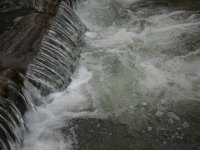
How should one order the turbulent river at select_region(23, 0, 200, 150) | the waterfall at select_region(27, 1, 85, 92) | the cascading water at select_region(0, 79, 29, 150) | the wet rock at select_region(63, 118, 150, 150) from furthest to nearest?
the waterfall at select_region(27, 1, 85, 92) < the turbulent river at select_region(23, 0, 200, 150) < the wet rock at select_region(63, 118, 150, 150) < the cascading water at select_region(0, 79, 29, 150)

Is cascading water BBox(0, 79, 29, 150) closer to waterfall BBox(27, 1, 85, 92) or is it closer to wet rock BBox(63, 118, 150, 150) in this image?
waterfall BBox(27, 1, 85, 92)

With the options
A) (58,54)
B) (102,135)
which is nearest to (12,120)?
(102,135)

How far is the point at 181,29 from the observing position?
6.91m

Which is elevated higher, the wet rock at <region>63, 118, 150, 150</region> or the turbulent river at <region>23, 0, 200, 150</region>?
the wet rock at <region>63, 118, 150, 150</region>

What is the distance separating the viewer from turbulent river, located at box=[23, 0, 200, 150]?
4.67 metres

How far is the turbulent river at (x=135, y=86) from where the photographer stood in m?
4.67

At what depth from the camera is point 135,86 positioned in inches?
216

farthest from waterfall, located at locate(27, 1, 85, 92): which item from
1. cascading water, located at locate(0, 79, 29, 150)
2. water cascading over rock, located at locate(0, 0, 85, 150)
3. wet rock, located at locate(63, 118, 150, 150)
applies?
wet rock, located at locate(63, 118, 150, 150)

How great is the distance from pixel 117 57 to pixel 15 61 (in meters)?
1.90

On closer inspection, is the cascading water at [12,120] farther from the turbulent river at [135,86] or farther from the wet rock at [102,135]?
the wet rock at [102,135]

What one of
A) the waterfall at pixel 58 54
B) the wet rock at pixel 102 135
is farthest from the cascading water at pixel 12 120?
the wet rock at pixel 102 135

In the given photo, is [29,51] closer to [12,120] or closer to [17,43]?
[17,43]

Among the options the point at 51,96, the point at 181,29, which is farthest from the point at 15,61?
the point at 181,29

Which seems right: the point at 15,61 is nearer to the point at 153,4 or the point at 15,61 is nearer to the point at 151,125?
the point at 151,125
